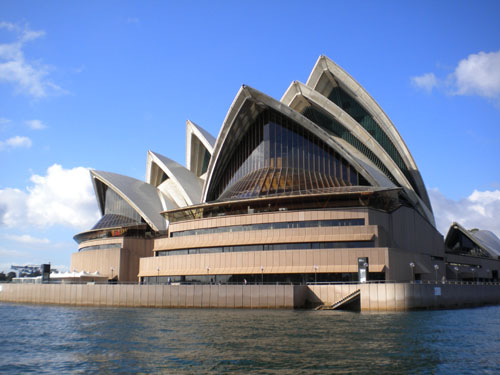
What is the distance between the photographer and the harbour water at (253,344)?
67.5 feet

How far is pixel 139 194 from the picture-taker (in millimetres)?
77438

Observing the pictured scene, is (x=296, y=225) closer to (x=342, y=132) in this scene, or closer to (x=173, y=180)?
(x=342, y=132)

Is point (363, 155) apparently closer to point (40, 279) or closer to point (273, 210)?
point (273, 210)

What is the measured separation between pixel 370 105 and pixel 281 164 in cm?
1383

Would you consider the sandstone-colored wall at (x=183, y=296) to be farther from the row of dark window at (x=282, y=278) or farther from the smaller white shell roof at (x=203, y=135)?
the smaller white shell roof at (x=203, y=135)

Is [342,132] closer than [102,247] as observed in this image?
Yes

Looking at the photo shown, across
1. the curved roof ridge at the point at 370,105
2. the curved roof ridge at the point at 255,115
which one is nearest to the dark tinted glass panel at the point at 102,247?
the curved roof ridge at the point at 255,115

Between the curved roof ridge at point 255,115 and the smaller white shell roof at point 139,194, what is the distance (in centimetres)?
1070

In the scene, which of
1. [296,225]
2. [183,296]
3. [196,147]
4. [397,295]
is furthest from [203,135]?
[397,295]

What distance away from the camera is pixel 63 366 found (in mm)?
21344

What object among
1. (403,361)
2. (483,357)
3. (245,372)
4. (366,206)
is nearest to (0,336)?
(245,372)

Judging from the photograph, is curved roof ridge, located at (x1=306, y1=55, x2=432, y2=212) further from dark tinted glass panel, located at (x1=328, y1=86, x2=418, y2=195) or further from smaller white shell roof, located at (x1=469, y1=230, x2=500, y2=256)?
smaller white shell roof, located at (x1=469, y1=230, x2=500, y2=256)

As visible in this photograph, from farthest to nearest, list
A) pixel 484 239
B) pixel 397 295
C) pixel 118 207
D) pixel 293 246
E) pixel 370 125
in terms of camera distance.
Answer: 1. pixel 484 239
2. pixel 118 207
3. pixel 370 125
4. pixel 293 246
5. pixel 397 295

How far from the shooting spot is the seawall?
139 ft
